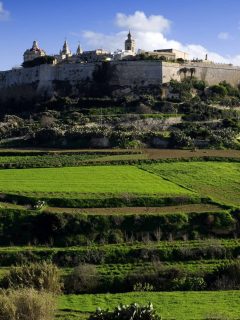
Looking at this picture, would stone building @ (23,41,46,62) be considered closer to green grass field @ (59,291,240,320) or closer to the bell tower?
the bell tower

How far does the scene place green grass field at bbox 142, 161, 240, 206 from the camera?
31359mm

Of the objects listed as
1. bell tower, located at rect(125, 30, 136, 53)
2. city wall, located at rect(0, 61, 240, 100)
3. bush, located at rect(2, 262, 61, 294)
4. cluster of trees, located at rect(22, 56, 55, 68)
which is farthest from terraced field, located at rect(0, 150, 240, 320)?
bell tower, located at rect(125, 30, 136, 53)

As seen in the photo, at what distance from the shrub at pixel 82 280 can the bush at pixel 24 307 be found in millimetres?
6372

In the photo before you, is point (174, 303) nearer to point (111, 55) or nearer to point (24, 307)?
point (24, 307)

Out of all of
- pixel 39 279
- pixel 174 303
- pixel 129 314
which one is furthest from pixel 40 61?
pixel 129 314

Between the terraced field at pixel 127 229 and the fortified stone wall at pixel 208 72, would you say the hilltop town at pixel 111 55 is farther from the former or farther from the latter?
the terraced field at pixel 127 229

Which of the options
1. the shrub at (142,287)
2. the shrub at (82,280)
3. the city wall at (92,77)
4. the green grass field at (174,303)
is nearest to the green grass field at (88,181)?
the shrub at (82,280)

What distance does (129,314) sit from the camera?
14.9m

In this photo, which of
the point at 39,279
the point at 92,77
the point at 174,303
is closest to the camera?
the point at 39,279

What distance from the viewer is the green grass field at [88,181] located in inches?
1217

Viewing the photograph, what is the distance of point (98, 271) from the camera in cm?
2239

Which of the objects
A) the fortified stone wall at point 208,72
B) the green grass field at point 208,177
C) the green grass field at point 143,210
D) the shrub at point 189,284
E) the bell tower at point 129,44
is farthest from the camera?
the bell tower at point 129,44

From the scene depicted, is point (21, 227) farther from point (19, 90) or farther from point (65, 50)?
point (65, 50)

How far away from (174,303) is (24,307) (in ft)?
18.7
